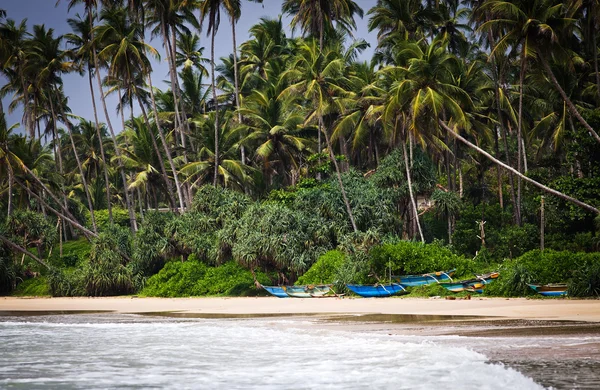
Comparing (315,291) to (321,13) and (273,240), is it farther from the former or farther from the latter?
(321,13)

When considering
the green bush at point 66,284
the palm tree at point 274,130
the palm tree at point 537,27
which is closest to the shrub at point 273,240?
the green bush at point 66,284

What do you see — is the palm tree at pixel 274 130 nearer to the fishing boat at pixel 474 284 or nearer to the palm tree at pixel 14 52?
the palm tree at pixel 14 52

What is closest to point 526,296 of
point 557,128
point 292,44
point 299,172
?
point 557,128

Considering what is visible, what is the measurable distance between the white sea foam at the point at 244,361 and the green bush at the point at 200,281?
40.9 feet

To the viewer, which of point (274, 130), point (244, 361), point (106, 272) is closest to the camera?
point (244, 361)

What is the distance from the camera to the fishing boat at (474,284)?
64.2 ft

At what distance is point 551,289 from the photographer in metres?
17.4

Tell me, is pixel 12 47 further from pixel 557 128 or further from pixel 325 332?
pixel 325 332

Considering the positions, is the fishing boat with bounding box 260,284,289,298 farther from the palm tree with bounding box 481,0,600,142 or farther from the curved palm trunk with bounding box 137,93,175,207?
the curved palm trunk with bounding box 137,93,175,207

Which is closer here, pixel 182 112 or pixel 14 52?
pixel 14 52

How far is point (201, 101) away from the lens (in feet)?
Result: 145

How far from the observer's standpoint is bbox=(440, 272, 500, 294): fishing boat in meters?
19.6

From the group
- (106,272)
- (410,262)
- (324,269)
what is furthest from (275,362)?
(106,272)

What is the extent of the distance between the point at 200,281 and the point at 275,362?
1883cm
